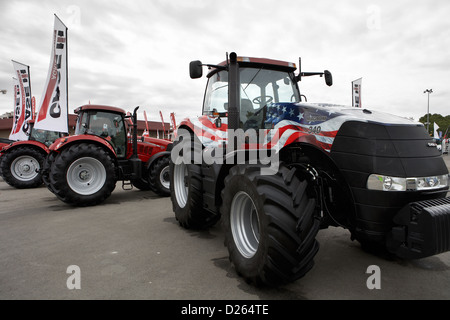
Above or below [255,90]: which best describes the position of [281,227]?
below

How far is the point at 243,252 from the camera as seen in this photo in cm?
297

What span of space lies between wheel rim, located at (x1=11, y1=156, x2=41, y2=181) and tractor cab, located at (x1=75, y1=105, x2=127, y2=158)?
3.59m

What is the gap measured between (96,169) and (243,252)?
5.06 m

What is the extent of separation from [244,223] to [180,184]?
7.38ft

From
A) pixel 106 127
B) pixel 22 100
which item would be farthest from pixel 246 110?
pixel 22 100

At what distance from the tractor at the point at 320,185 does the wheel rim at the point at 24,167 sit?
29.0 ft

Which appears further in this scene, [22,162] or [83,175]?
[22,162]

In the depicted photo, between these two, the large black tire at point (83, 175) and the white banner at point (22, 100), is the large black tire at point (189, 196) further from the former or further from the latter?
the white banner at point (22, 100)

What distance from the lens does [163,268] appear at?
3268 mm

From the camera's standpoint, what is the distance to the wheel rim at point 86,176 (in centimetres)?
663

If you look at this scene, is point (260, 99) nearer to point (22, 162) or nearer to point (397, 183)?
point (397, 183)

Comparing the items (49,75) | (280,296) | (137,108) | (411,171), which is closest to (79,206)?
(137,108)

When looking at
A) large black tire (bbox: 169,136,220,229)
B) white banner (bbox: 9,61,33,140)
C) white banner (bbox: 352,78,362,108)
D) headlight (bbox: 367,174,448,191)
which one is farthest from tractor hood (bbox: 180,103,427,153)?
white banner (bbox: 9,61,33,140)

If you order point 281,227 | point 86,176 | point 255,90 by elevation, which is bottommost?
point 281,227
